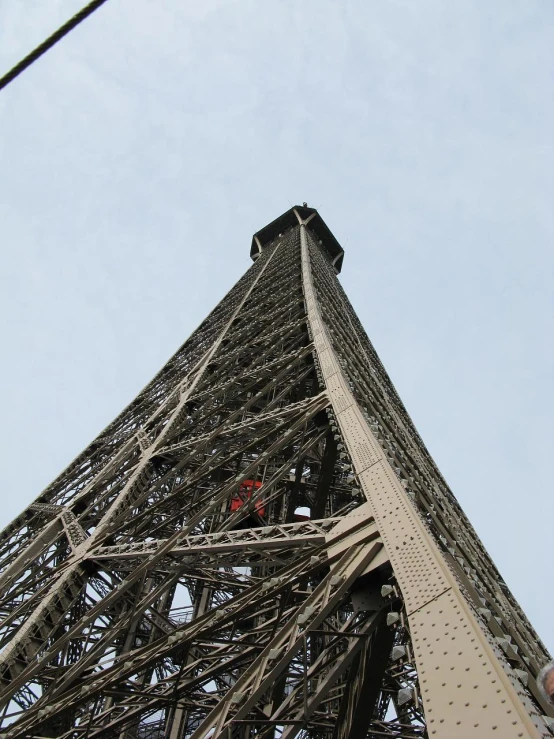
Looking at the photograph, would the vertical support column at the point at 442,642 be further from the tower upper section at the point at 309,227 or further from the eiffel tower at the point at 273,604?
the tower upper section at the point at 309,227

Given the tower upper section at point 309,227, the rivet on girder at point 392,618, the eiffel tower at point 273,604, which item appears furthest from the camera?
the tower upper section at point 309,227

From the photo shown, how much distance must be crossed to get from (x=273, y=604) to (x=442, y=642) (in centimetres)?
366

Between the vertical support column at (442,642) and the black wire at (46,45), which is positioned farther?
the vertical support column at (442,642)

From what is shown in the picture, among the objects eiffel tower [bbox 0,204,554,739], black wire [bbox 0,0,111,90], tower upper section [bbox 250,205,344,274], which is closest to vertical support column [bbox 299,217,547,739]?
eiffel tower [bbox 0,204,554,739]

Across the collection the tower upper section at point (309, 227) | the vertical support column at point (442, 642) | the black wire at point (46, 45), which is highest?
the tower upper section at point (309, 227)

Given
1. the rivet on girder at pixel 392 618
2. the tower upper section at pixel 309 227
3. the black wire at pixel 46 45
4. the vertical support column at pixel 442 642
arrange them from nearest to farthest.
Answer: the black wire at pixel 46 45 < the vertical support column at pixel 442 642 < the rivet on girder at pixel 392 618 < the tower upper section at pixel 309 227

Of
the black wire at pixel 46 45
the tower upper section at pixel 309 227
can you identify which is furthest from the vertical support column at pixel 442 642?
the tower upper section at pixel 309 227

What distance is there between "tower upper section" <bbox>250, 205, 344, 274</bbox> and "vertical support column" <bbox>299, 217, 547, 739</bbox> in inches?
1691

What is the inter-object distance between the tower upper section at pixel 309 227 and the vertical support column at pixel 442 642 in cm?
4296

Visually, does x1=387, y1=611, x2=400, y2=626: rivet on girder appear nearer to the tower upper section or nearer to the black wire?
the black wire

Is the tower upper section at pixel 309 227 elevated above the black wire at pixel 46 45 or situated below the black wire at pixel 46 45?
above

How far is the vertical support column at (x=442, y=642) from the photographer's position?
297cm

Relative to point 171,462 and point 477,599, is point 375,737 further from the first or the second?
point 171,462

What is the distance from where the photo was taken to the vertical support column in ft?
9.76
